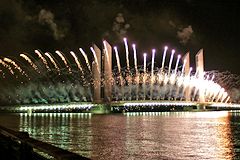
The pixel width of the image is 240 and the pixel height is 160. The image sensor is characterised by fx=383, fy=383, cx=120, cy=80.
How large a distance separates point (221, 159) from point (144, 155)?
442 cm

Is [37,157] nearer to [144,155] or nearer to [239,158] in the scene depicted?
[144,155]

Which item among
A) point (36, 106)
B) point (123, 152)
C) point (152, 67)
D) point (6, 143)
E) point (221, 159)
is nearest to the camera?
point (6, 143)

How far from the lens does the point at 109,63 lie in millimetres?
138625

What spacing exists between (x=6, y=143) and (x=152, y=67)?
86.3 metres

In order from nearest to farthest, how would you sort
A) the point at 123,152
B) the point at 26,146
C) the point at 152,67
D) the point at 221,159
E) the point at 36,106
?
the point at 26,146 → the point at 221,159 → the point at 123,152 → the point at 152,67 → the point at 36,106

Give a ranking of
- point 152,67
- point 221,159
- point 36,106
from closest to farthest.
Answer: point 221,159
point 152,67
point 36,106

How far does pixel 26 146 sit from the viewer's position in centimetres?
882

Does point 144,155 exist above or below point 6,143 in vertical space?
below

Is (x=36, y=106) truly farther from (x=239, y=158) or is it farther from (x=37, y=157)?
(x=37, y=157)

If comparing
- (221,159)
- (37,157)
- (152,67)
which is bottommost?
(221,159)

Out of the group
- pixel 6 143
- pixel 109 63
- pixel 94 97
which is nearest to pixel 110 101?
pixel 94 97

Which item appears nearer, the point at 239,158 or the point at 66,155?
the point at 66,155

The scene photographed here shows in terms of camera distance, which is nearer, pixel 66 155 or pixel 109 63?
pixel 66 155

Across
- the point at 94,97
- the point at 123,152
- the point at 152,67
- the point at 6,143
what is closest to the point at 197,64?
the point at 94,97
